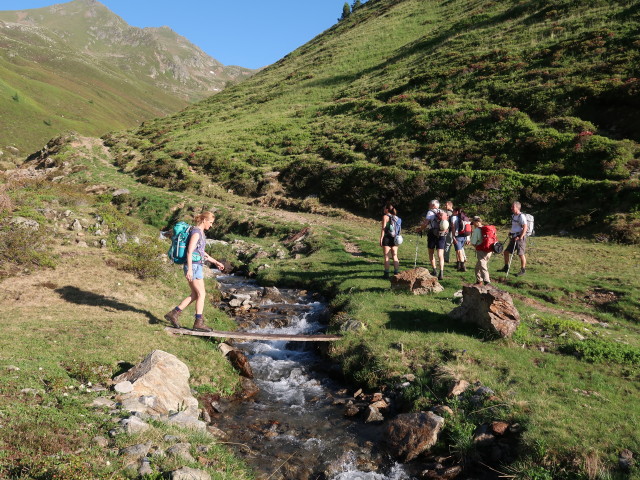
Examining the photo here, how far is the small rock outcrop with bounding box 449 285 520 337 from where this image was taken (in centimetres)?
1060

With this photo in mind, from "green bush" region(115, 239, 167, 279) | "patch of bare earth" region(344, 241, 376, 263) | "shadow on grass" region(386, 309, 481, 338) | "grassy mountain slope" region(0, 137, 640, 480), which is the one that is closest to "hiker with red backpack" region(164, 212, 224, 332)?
"grassy mountain slope" region(0, 137, 640, 480)

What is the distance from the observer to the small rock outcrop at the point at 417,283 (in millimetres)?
14758

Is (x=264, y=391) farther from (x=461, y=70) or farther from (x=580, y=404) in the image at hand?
(x=461, y=70)

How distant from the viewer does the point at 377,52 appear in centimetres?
7694

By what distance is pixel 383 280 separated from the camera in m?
16.5

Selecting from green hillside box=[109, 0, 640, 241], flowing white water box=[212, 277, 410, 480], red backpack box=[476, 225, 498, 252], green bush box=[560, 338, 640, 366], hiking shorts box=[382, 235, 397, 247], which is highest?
green hillside box=[109, 0, 640, 241]

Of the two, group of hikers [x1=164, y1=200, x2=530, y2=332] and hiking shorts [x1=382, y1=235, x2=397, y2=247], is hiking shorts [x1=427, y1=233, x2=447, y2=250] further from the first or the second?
hiking shorts [x1=382, y1=235, x2=397, y2=247]

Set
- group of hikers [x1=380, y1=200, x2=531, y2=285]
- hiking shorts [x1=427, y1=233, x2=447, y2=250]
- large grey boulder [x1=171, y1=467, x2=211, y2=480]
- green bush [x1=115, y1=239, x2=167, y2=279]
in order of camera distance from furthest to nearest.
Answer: hiking shorts [x1=427, y1=233, x2=447, y2=250], green bush [x1=115, y1=239, x2=167, y2=279], group of hikers [x1=380, y1=200, x2=531, y2=285], large grey boulder [x1=171, y1=467, x2=211, y2=480]

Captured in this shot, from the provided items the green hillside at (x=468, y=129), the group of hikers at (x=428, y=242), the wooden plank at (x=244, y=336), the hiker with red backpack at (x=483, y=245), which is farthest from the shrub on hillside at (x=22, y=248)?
the green hillside at (x=468, y=129)

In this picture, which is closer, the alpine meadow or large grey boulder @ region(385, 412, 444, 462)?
the alpine meadow

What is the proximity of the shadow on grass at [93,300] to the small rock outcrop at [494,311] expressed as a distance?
32.4ft

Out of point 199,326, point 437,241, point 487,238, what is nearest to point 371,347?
point 199,326

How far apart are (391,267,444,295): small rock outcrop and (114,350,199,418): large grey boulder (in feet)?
28.9

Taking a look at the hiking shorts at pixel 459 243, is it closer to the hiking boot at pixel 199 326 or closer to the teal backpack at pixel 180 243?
the hiking boot at pixel 199 326
